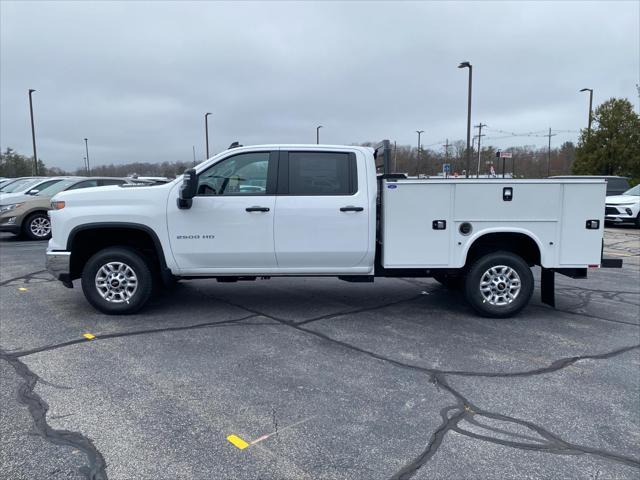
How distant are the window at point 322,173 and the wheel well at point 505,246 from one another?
1.69 m

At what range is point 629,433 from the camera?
3512 mm

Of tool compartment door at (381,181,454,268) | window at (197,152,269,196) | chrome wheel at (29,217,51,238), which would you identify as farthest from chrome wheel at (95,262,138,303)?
chrome wheel at (29,217,51,238)

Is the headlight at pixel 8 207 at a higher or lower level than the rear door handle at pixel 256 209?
lower

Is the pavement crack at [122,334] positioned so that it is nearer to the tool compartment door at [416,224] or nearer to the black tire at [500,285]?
the tool compartment door at [416,224]

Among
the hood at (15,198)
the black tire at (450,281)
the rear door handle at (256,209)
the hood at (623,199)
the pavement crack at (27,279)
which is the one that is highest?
the rear door handle at (256,209)

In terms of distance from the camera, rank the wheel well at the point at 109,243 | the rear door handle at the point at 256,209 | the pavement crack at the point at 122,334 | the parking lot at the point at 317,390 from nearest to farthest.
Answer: the parking lot at the point at 317,390
the pavement crack at the point at 122,334
the rear door handle at the point at 256,209
the wheel well at the point at 109,243

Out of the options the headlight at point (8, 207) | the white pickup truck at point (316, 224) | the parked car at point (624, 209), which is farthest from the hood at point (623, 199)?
the headlight at point (8, 207)

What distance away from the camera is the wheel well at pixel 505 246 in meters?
6.22

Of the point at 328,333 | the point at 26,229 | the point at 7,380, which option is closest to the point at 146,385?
the point at 7,380

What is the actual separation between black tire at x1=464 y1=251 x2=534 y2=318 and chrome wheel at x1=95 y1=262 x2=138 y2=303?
4043 mm

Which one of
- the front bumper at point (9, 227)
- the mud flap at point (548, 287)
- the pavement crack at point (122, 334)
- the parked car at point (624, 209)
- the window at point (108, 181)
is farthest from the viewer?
the parked car at point (624, 209)

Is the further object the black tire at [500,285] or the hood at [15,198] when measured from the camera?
the hood at [15,198]

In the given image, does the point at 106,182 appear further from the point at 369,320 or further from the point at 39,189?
the point at 369,320

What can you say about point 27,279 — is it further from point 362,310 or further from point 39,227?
point 39,227
